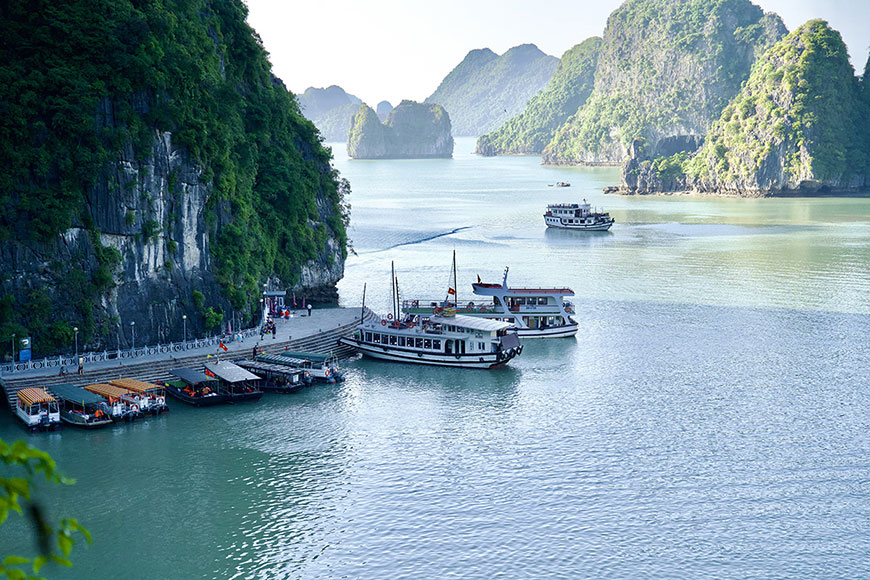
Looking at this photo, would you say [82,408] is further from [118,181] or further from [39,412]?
[118,181]

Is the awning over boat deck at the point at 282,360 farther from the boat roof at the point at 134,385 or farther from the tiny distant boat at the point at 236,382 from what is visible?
the boat roof at the point at 134,385

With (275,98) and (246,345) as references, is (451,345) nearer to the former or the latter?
(246,345)

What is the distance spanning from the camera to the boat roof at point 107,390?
46497mm

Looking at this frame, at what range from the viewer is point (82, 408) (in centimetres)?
4569

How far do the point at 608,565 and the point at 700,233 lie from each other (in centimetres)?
10945

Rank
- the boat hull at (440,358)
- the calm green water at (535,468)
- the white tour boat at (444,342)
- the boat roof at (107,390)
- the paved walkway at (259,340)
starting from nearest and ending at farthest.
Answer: the calm green water at (535,468), the boat roof at (107,390), the paved walkway at (259,340), the boat hull at (440,358), the white tour boat at (444,342)

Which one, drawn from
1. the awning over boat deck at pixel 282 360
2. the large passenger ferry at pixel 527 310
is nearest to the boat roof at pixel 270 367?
the awning over boat deck at pixel 282 360

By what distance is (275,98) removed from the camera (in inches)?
2953

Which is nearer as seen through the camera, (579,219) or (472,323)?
(472,323)

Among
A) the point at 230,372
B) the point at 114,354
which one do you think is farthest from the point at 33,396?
the point at 230,372

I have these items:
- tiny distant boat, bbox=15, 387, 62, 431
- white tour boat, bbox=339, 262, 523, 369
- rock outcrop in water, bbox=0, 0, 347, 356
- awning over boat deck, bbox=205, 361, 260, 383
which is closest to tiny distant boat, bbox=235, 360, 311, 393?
awning over boat deck, bbox=205, 361, 260, 383

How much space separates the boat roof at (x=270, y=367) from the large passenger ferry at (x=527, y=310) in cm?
1536

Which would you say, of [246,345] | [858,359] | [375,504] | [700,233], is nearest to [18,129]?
[246,345]

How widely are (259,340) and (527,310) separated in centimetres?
2162
